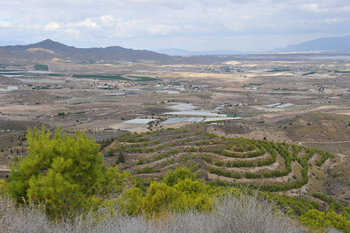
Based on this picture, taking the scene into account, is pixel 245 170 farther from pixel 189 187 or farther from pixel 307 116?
pixel 307 116

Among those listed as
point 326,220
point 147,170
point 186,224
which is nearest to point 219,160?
point 147,170

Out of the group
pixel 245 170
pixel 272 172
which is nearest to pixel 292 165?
pixel 272 172

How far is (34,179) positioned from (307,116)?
62440 millimetres

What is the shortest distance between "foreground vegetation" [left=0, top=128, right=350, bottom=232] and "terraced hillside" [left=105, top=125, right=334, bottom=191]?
33.4 feet

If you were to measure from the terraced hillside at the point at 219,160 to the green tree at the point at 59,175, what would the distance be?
569 inches

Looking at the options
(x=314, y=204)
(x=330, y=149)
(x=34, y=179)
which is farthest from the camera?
(x=330, y=149)

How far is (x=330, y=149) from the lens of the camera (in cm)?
4734

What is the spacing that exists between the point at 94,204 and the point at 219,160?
64.8 ft

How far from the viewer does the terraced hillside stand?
28.7 metres

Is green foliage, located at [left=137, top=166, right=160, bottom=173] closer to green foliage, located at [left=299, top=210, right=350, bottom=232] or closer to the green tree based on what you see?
the green tree

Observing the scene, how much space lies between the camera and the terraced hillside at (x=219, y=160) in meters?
28.7

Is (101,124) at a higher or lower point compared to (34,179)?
lower

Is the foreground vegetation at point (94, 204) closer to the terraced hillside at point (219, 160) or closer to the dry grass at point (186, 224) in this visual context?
the dry grass at point (186, 224)

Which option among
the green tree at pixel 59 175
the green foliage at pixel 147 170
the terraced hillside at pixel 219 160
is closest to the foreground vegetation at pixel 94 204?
the green tree at pixel 59 175
